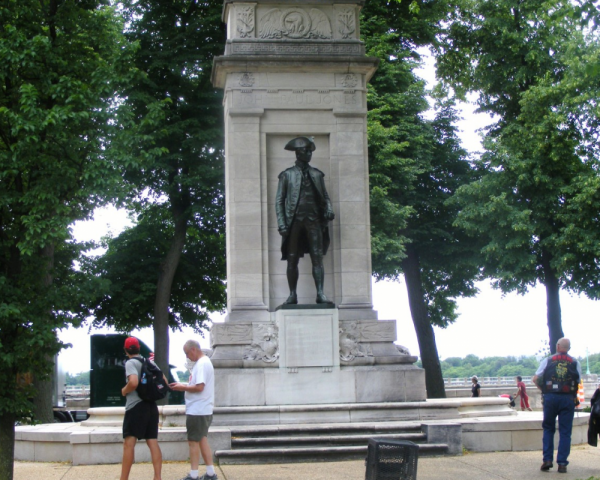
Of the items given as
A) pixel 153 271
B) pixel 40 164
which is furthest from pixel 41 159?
pixel 153 271

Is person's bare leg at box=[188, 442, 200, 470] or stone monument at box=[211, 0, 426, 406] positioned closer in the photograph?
person's bare leg at box=[188, 442, 200, 470]

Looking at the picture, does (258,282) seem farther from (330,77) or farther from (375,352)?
(330,77)

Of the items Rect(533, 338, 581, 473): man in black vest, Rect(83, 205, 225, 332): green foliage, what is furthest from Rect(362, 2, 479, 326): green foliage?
Rect(533, 338, 581, 473): man in black vest

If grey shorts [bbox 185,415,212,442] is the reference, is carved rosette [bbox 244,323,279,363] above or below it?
above

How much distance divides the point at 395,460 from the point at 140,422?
3.02 meters

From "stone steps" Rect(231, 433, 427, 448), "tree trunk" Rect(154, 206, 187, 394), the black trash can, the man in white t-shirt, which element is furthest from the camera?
"tree trunk" Rect(154, 206, 187, 394)

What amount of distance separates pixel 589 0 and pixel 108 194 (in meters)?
6.60

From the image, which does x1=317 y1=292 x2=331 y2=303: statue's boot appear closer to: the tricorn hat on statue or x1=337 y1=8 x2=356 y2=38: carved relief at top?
the tricorn hat on statue

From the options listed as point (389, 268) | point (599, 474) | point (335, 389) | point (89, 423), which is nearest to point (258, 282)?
point (335, 389)

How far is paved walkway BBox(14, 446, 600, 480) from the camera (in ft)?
36.2

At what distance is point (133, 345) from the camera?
34.0ft

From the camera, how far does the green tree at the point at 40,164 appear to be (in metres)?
11.0

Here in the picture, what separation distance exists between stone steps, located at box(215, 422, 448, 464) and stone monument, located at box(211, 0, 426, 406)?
1.41 meters

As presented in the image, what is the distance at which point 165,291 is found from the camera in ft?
93.5
